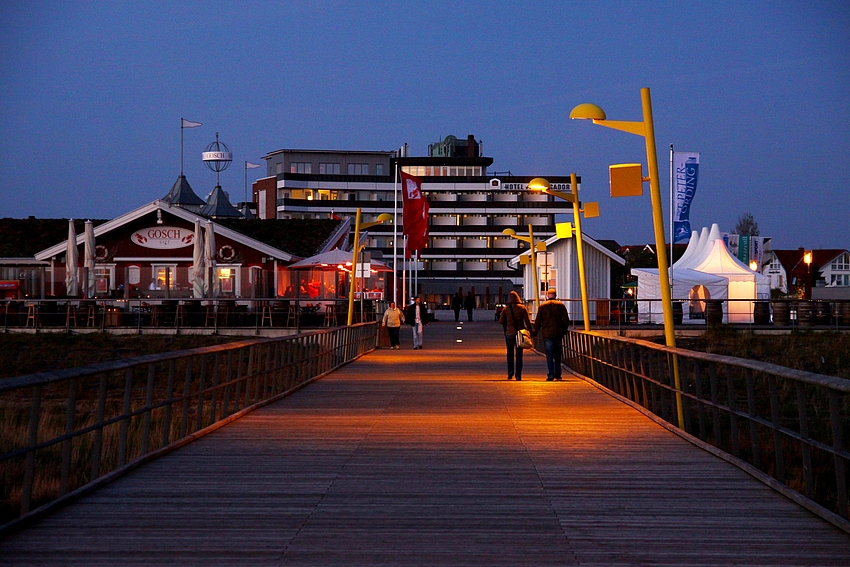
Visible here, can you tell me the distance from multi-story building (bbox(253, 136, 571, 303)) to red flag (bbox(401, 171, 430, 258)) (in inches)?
3011

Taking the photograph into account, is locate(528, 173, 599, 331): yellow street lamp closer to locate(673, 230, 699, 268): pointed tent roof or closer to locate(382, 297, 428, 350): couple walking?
locate(382, 297, 428, 350): couple walking

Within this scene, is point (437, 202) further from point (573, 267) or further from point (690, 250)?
point (573, 267)

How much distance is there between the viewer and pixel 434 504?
7574mm

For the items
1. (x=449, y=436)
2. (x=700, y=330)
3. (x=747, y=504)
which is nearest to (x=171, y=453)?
(x=449, y=436)

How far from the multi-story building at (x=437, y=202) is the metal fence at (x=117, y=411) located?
87.3 metres

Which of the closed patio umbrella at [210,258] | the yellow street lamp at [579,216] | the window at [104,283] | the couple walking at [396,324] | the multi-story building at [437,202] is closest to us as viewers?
the yellow street lamp at [579,216]

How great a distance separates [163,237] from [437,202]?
7322cm

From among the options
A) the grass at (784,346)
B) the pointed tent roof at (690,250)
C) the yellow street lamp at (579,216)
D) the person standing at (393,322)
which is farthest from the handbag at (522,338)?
the pointed tent roof at (690,250)

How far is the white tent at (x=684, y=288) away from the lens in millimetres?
46875

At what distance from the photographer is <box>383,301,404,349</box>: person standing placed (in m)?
33.8

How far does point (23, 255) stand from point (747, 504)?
47430mm

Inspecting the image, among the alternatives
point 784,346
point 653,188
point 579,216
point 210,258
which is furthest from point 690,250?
point 653,188

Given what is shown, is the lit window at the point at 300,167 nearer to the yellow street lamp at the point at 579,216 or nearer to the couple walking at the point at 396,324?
the couple walking at the point at 396,324

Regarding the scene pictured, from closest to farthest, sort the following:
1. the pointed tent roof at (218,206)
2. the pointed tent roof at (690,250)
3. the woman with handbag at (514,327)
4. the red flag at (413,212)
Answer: the woman with handbag at (514,327), the red flag at (413,212), the pointed tent roof at (690,250), the pointed tent roof at (218,206)
